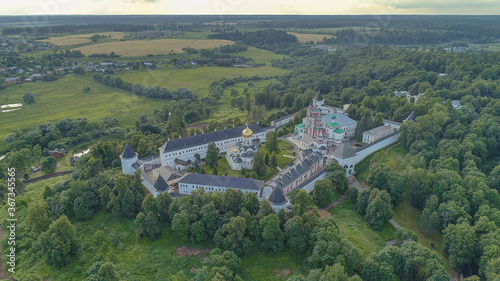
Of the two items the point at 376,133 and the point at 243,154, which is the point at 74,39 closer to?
the point at 243,154

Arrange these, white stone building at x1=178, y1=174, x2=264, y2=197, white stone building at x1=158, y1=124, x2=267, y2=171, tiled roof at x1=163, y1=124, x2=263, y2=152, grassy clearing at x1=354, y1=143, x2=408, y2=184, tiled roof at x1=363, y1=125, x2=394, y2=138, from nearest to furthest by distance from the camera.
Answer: white stone building at x1=178, y1=174, x2=264, y2=197
grassy clearing at x1=354, y1=143, x2=408, y2=184
white stone building at x1=158, y1=124, x2=267, y2=171
tiled roof at x1=163, y1=124, x2=263, y2=152
tiled roof at x1=363, y1=125, x2=394, y2=138

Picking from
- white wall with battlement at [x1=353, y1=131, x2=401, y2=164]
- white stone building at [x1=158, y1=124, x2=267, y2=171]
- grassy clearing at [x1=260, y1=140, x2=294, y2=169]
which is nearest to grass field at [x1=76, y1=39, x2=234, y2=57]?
white stone building at [x1=158, y1=124, x2=267, y2=171]

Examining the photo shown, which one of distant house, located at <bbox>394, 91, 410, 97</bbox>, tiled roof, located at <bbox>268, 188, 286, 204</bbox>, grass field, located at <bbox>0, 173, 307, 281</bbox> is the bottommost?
grass field, located at <bbox>0, 173, 307, 281</bbox>

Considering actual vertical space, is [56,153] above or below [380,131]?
below

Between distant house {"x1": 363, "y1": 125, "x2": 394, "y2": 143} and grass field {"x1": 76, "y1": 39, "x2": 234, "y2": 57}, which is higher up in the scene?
grass field {"x1": 76, "y1": 39, "x2": 234, "y2": 57}

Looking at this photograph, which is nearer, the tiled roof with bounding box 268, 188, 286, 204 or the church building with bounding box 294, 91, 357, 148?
the tiled roof with bounding box 268, 188, 286, 204

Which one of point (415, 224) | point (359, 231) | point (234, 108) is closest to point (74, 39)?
point (234, 108)

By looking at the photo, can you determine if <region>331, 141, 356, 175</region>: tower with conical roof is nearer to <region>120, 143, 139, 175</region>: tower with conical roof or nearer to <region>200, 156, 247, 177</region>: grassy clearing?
<region>200, 156, 247, 177</region>: grassy clearing
